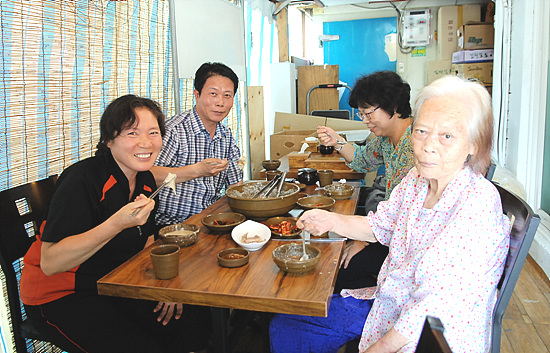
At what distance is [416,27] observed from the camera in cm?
713

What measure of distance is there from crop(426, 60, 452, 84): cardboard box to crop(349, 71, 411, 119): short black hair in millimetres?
4970

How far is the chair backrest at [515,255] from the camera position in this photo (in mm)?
1095

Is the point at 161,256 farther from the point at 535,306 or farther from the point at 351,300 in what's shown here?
the point at 535,306

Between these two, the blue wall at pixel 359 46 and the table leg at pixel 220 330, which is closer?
the table leg at pixel 220 330

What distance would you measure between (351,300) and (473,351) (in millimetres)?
504

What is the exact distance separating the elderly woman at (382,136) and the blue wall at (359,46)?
548 cm

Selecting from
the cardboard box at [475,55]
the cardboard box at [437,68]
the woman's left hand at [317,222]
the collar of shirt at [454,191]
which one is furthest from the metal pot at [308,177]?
the cardboard box at [437,68]

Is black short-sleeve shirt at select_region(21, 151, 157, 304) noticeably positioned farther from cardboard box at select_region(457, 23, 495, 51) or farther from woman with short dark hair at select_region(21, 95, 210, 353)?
cardboard box at select_region(457, 23, 495, 51)

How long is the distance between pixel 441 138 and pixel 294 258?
0.58 metres

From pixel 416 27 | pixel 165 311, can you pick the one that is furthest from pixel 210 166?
pixel 416 27

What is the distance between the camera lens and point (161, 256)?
1.30 meters

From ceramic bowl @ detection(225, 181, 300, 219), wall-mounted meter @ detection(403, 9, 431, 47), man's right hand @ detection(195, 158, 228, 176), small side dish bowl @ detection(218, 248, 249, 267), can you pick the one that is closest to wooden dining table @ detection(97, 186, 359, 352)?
small side dish bowl @ detection(218, 248, 249, 267)

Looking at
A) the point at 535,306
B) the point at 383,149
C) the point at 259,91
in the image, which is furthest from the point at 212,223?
the point at 259,91

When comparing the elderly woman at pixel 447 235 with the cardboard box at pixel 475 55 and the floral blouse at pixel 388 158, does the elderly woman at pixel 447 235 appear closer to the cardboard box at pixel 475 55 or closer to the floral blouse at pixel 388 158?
the floral blouse at pixel 388 158
